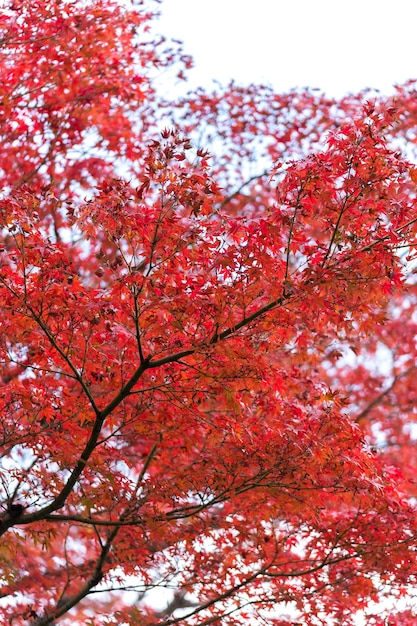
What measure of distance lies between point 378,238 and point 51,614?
4.90 meters

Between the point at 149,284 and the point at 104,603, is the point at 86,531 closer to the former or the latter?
the point at 104,603

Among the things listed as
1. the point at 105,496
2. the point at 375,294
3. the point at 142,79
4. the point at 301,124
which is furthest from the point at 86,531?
the point at 301,124

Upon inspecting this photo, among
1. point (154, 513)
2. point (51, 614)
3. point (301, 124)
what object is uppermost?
point (301, 124)

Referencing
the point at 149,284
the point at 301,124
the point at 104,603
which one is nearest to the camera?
the point at 149,284

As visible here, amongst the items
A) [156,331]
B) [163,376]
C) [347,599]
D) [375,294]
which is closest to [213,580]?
[347,599]

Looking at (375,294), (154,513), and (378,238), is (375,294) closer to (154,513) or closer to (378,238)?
(378,238)

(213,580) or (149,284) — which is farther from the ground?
(149,284)

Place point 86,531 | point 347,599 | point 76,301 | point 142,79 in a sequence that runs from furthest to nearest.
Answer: point 142,79 < point 86,531 < point 347,599 < point 76,301

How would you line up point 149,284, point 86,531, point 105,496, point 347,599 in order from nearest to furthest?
1. point 149,284
2. point 105,496
3. point 347,599
4. point 86,531

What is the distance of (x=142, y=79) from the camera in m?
10.6

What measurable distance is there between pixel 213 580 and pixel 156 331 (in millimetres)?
3176

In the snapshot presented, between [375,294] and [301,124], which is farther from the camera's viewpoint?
[301,124]

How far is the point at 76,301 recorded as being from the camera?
4.47 meters

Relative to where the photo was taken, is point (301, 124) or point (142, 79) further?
point (301, 124)
